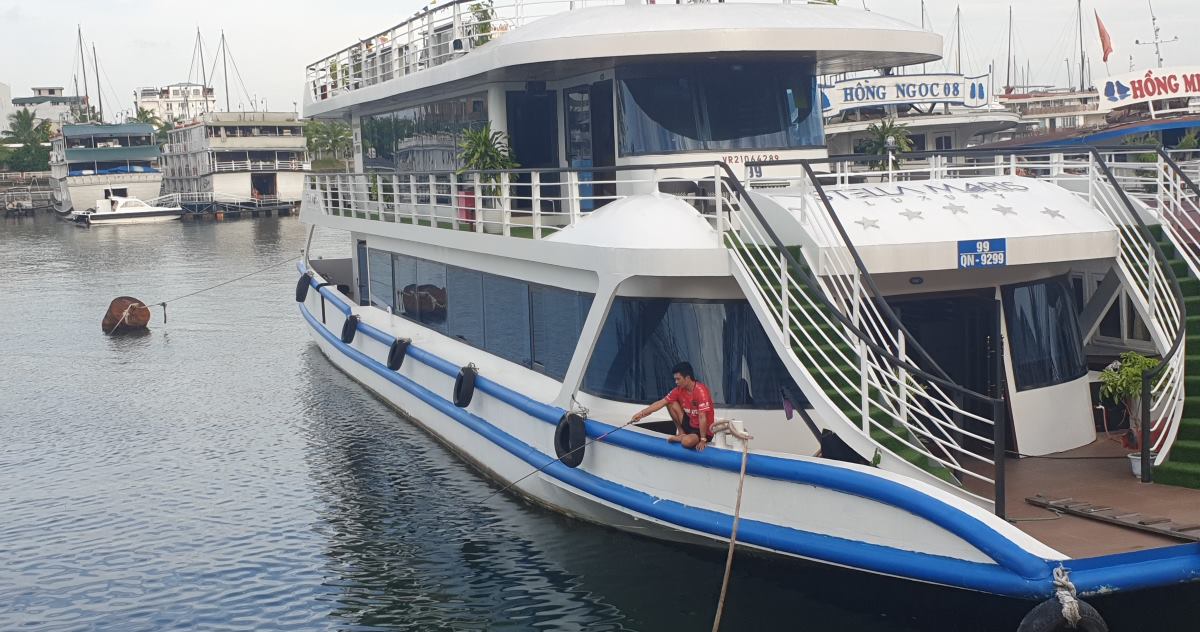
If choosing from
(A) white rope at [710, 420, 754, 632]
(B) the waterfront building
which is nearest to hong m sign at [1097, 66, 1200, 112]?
(A) white rope at [710, 420, 754, 632]

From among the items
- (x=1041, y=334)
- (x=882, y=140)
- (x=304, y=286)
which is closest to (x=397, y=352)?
(x=882, y=140)

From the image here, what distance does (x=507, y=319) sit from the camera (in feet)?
46.9

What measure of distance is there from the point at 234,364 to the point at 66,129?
243 feet

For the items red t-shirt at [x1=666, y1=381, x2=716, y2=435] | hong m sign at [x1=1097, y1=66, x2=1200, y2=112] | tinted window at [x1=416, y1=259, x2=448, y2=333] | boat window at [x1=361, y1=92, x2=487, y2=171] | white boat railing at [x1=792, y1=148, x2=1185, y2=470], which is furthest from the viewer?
hong m sign at [x1=1097, y1=66, x2=1200, y2=112]

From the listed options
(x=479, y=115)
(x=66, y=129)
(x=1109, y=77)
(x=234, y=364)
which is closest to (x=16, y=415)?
(x=234, y=364)

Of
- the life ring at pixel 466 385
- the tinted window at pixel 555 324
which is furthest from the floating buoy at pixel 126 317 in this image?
the tinted window at pixel 555 324

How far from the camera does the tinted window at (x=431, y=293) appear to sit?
1644cm

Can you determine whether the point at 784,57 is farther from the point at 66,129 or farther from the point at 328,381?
the point at 66,129

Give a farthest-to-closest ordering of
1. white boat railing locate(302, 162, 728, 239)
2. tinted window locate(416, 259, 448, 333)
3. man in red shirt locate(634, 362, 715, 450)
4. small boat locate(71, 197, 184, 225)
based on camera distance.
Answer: small boat locate(71, 197, 184, 225)
tinted window locate(416, 259, 448, 333)
white boat railing locate(302, 162, 728, 239)
man in red shirt locate(634, 362, 715, 450)

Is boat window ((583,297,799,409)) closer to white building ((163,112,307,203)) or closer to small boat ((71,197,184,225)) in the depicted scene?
small boat ((71,197,184,225))

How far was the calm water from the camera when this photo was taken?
35.0 ft

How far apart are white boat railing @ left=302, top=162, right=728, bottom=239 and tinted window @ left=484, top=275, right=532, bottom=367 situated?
643 millimetres

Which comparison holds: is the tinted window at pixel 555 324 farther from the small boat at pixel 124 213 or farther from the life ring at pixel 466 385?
the small boat at pixel 124 213

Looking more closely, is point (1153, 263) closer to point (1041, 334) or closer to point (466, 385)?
point (1041, 334)
